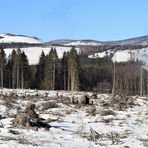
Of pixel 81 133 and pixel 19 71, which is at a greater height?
pixel 19 71

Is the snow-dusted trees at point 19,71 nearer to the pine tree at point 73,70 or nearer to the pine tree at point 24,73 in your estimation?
the pine tree at point 24,73

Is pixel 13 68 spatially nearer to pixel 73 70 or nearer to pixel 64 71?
pixel 73 70

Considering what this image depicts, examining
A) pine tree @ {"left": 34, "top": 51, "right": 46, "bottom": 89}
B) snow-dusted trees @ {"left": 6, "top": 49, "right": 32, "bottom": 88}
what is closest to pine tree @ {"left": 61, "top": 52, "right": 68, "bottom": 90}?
pine tree @ {"left": 34, "top": 51, "right": 46, "bottom": 89}

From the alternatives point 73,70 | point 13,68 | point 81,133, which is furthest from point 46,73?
point 81,133

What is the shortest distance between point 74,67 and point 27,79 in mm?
10561

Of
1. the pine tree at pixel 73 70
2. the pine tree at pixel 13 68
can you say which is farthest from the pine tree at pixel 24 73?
the pine tree at pixel 73 70

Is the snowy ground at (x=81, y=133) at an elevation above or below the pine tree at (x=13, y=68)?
below

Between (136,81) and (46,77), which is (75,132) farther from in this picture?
(136,81)

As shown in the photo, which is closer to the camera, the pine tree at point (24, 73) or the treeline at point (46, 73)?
the treeline at point (46, 73)

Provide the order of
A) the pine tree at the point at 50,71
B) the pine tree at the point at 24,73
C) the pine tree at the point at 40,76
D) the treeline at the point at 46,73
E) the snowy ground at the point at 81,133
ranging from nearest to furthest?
the snowy ground at the point at 81,133, the treeline at the point at 46,73, the pine tree at the point at 50,71, the pine tree at the point at 24,73, the pine tree at the point at 40,76

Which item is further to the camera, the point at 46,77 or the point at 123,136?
the point at 46,77

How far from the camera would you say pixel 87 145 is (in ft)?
53.2

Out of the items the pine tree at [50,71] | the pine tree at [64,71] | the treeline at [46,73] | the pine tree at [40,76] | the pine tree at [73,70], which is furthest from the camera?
the pine tree at [64,71]

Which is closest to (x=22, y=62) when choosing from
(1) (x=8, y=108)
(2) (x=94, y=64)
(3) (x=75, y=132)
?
(2) (x=94, y=64)
